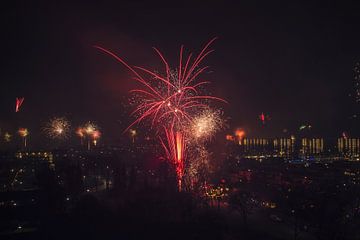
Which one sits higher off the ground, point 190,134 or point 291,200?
point 190,134

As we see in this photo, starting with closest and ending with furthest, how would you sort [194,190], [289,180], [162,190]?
[162,190] → [194,190] → [289,180]

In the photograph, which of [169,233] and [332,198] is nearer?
[169,233]

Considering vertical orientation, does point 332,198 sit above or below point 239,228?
above

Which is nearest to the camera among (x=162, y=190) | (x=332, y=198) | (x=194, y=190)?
(x=332, y=198)

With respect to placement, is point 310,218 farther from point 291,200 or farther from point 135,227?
point 135,227

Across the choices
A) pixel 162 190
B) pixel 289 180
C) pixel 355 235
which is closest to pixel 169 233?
pixel 162 190

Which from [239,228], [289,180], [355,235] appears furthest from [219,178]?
[355,235]

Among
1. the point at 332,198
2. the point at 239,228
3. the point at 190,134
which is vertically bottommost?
the point at 239,228

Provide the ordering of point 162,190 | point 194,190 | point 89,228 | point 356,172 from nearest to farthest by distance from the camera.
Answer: point 89,228 → point 162,190 → point 194,190 → point 356,172

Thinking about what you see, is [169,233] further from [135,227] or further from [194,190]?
[194,190]
